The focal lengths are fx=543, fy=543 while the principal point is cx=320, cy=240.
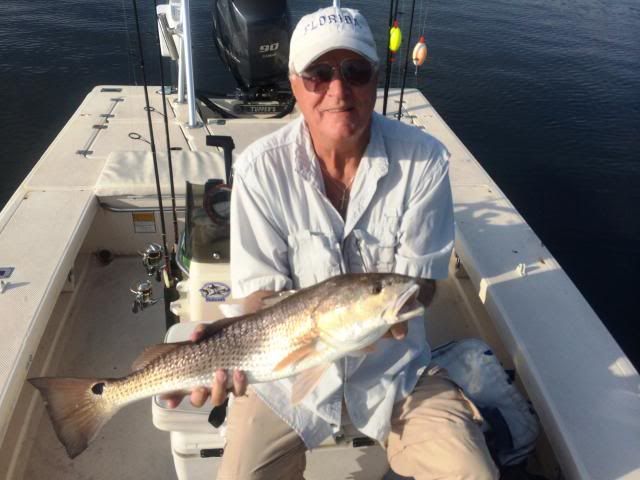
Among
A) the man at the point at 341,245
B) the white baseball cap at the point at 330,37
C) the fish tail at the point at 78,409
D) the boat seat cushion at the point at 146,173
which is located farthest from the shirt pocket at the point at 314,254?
the boat seat cushion at the point at 146,173

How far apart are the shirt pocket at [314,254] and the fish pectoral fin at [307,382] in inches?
19.7

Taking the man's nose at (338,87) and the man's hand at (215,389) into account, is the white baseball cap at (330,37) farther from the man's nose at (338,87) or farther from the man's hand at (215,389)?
the man's hand at (215,389)

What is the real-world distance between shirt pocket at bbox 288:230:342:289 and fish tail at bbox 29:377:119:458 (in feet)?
3.51

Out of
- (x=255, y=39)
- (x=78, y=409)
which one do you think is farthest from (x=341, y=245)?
(x=255, y=39)

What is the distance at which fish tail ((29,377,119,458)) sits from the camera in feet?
8.02

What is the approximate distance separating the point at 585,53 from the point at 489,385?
556 inches

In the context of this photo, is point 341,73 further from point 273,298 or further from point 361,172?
point 273,298

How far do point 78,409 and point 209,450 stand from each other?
700 mm

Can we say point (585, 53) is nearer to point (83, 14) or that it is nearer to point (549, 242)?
point (549, 242)

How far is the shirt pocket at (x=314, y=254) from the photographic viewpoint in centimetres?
264

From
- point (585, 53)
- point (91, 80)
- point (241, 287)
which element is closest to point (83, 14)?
point (91, 80)

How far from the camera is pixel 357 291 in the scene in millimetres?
2121

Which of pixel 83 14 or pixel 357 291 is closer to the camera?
pixel 357 291

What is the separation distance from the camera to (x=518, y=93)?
12180mm
